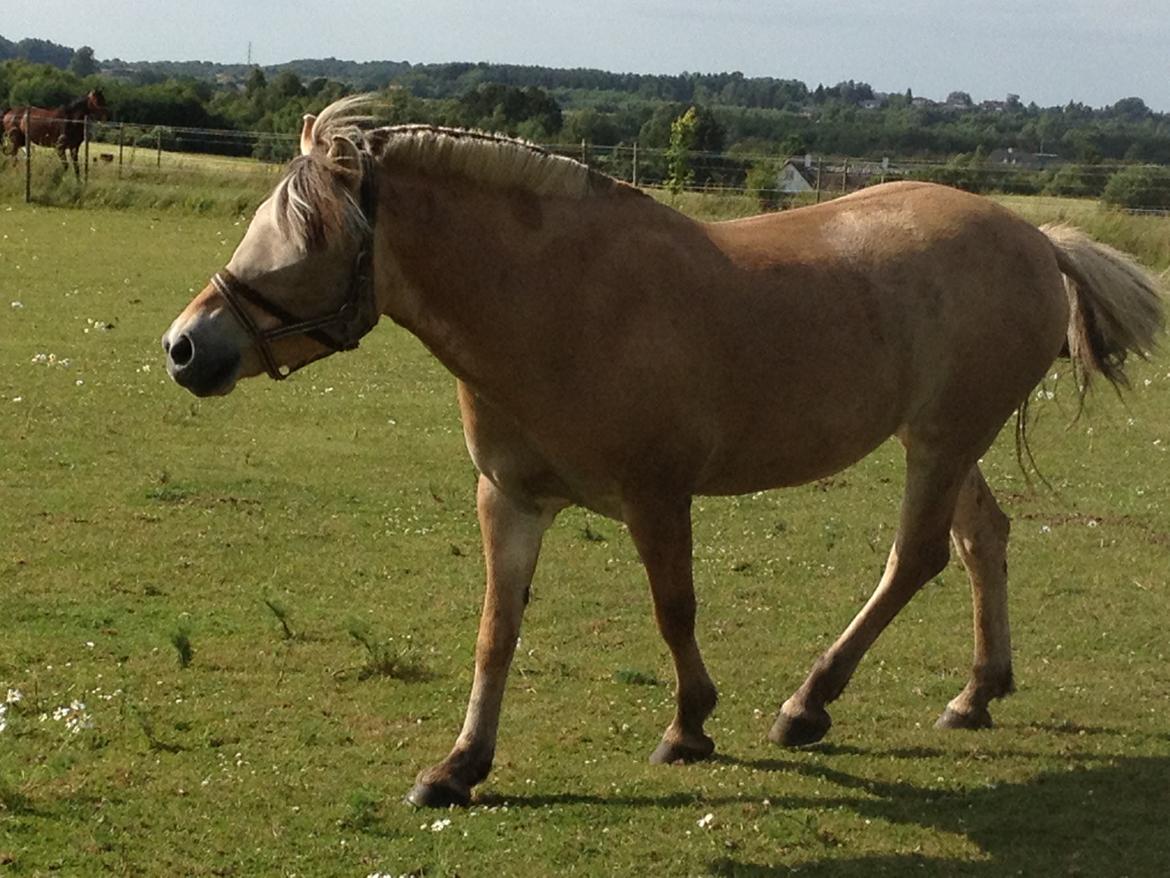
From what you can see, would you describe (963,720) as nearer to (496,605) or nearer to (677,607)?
(677,607)

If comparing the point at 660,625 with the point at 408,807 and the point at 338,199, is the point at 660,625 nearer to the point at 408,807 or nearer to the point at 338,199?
the point at 408,807

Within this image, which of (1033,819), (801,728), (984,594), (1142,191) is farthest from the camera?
(1142,191)

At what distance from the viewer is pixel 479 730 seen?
5.79 m

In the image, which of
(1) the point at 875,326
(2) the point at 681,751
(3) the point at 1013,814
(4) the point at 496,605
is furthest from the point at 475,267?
(3) the point at 1013,814

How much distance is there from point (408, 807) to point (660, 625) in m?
1.14

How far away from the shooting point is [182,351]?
484 cm

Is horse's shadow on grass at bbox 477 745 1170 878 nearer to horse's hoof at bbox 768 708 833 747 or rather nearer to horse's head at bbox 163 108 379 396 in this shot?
horse's hoof at bbox 768 708 833 747

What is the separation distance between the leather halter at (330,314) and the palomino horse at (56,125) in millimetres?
30316

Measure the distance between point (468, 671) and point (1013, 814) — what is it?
258cm

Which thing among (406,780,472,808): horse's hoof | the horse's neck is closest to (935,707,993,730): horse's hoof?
(406,780,472,808): horse's hoof

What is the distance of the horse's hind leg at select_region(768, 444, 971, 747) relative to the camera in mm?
6285

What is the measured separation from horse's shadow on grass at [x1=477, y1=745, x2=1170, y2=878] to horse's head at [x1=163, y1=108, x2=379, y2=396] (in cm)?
193

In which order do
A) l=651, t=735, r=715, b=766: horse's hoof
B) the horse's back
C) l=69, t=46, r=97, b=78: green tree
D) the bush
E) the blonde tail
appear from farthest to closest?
l=69, t=46, r=97, b=78: green tree < the bush < the blonde tail < l=651, t=735, r=715, b=766: horse's hoof < the horse's back

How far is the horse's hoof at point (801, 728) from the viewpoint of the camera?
6254 millimetres
